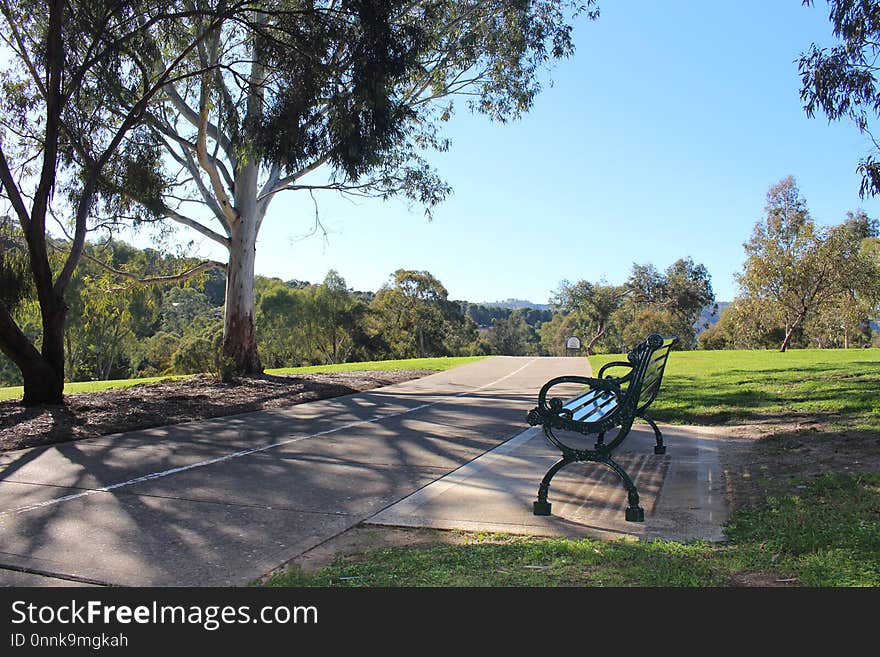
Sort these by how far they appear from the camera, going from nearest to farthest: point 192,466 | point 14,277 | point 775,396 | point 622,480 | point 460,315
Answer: point 622,480 < point 192,466 < point 775,396 < point 14,277 < point 460,315

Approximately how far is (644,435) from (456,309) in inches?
2159

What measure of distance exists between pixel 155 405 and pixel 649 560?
9.53 m

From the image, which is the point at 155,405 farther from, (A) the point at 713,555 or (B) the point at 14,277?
(A) the point at 713,555

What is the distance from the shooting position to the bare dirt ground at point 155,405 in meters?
8.65

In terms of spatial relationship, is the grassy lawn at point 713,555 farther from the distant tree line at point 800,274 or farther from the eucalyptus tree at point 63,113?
the distant tree line at point 800,274

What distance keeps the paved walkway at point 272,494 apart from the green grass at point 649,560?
0.38 m

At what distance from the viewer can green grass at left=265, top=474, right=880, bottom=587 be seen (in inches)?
136

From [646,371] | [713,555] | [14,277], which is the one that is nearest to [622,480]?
[713,555]

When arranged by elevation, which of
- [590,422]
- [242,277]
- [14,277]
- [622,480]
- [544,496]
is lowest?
[544,496]

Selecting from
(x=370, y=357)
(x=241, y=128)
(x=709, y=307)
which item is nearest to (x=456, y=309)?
(x=370, y=357)

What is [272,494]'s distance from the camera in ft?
18.7

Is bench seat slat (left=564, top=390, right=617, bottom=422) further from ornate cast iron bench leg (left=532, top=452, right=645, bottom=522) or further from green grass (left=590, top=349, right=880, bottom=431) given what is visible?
green grass (left=590, top=349, right=880, bottom=431)

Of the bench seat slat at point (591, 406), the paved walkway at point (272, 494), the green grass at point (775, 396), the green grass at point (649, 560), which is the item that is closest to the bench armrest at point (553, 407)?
the bench seat slat at point (591, 406)

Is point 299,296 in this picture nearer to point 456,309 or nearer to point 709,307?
point 456,309
